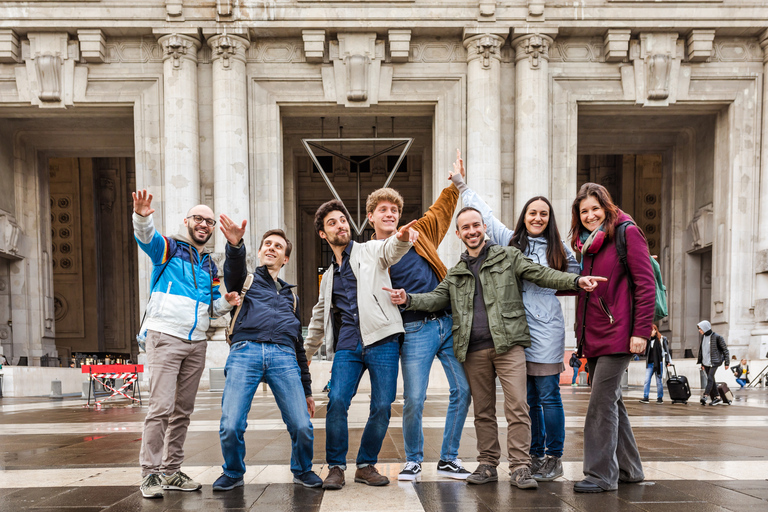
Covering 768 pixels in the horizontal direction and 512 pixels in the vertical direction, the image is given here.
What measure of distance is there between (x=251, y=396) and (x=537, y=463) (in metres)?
2.12

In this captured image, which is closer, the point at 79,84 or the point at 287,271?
the point at 79,84

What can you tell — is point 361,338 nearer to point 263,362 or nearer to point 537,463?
point 263,362

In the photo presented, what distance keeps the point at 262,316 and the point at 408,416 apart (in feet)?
4.19

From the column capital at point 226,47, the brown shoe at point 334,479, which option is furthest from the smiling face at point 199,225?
the column capital at point 226,47

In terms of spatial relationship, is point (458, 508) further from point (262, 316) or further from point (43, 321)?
point (43, 321)

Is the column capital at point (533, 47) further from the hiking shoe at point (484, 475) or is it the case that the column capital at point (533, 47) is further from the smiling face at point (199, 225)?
the hiking shoe at point (484, 475)

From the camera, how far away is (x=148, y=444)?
4188 millimetres

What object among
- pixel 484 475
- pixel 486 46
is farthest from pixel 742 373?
pixel 484 475

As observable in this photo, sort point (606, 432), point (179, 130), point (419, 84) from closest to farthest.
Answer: point (606, 432)
point (179, 130)
point (419, 84)

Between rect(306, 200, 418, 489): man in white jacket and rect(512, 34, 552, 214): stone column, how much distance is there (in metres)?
15.4

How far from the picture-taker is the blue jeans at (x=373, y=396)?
171 inches

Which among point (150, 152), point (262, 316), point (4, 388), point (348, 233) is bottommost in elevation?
point (4, 388)

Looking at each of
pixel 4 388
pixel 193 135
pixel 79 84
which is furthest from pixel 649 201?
pixel 4 388

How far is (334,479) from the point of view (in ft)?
13.8
